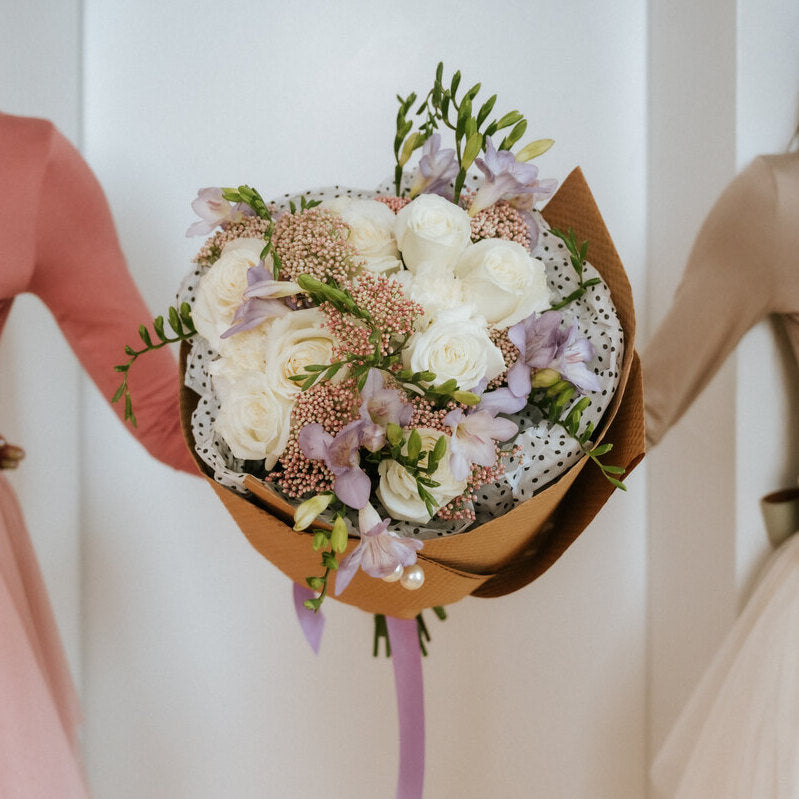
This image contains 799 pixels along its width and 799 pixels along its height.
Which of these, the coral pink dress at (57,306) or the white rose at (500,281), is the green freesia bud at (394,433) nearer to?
the white rose at (500,281)

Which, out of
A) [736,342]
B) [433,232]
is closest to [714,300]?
[736,342]

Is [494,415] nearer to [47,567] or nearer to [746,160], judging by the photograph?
[746,160]

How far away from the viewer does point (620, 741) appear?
4.67 ft

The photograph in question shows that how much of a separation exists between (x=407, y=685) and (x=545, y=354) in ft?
1.46

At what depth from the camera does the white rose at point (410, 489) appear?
621mm

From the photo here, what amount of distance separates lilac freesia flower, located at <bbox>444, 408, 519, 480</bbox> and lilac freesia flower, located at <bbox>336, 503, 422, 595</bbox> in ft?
0.21

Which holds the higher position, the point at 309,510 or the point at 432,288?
the point at 432,288

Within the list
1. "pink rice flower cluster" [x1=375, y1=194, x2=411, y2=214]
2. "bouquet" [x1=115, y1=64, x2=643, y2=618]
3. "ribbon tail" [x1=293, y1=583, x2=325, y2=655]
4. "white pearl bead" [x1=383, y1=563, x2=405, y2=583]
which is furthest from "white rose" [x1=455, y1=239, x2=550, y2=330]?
"ribbon tail" [x1=293, y1=583, x2=325, y2=655]

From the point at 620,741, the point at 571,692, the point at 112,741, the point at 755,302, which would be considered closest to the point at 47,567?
the point at 112,741

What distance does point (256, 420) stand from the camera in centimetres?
62

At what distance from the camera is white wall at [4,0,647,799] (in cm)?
134

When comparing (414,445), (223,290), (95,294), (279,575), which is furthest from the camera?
(279,575)

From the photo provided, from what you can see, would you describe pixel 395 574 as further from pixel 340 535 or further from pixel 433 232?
pixel 433 232

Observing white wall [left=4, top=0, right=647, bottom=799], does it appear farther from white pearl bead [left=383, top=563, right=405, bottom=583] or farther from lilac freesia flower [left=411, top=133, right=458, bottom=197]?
white pearl bead [left=383, top=563, right=405, bottom=583]
